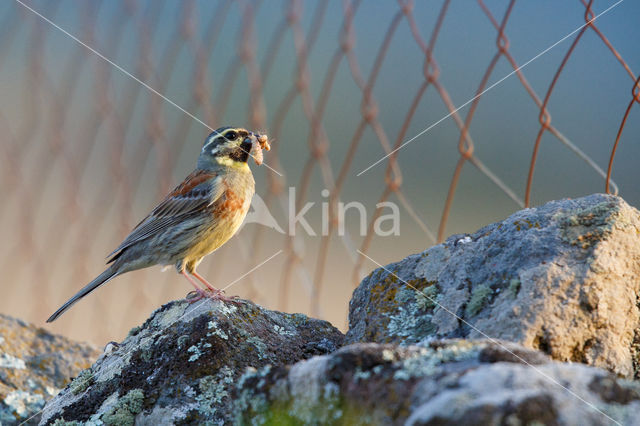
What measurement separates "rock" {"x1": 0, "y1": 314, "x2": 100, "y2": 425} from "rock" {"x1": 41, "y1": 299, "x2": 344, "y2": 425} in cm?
53

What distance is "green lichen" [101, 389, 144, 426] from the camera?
2324mm

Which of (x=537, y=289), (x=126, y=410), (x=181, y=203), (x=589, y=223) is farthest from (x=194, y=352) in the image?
(x=181, y=203)

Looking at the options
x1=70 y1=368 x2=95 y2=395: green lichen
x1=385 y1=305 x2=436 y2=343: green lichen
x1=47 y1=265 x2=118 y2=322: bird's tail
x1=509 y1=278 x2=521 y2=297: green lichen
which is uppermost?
x1=47 y1=265 x2=118 y2=322: bird's tail

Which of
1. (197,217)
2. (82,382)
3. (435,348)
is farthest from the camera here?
(197,217)

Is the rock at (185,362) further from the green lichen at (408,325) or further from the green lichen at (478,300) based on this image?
the green lichen at (478,300)

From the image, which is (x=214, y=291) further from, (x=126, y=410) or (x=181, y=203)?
(x=126, y=410)

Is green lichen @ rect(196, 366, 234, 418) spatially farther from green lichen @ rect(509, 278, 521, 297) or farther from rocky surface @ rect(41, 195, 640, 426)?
green lichen @ rect(509, 278, 521, 297)

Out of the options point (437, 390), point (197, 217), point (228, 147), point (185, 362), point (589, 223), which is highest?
point (228, 147)

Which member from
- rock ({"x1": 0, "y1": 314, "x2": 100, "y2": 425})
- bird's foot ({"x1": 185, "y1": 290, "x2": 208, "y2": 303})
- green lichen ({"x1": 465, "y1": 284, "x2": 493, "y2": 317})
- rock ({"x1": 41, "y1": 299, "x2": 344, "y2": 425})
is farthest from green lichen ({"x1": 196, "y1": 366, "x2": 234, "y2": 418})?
rock ({"x1": 0, "y1": 314, "x2": 100, "y2": 425})

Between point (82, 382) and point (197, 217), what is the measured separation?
169cm

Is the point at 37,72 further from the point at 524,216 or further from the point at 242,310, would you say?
the point at 524,216

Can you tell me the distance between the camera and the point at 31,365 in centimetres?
352

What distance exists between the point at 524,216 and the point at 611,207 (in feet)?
1.03

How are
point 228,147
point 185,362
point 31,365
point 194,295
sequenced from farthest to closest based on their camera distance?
point 228,147 → point 194,295 → point 31,365 → point 185,362
